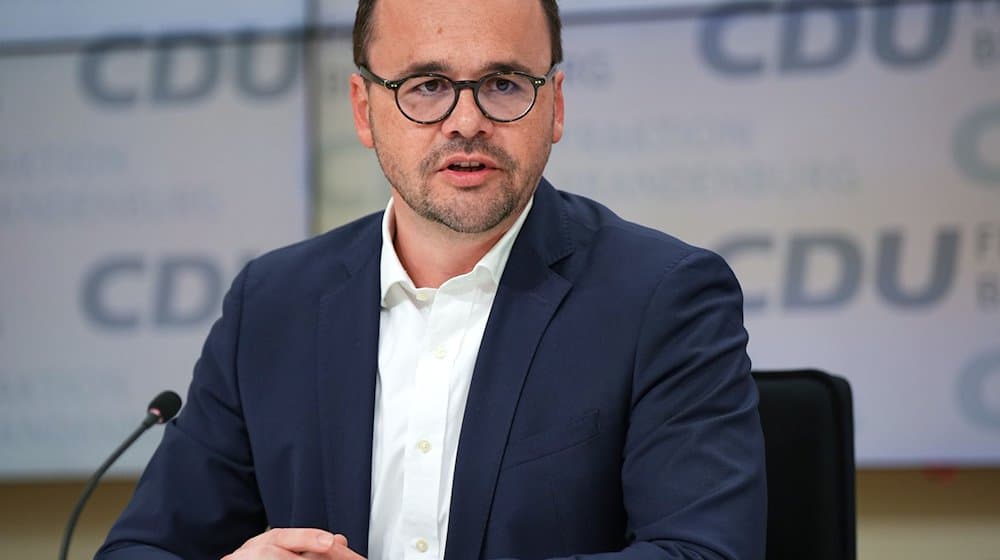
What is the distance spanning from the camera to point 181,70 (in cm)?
357

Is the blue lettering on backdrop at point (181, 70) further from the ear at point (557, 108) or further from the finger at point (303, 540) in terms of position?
the finger at point (303, 540)

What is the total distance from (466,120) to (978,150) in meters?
2.09

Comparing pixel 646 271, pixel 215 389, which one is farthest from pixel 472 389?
pixel 215 389

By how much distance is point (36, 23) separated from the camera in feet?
11.9

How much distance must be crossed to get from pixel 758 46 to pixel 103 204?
200cm

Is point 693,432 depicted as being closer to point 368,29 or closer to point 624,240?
point 624,240

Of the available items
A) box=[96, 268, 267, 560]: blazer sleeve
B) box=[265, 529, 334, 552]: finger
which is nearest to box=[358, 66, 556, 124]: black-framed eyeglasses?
box=[96, 268, 267, 560]: blazer sleeve

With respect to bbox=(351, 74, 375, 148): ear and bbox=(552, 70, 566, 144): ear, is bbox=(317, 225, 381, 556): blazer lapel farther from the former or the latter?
bbox=(552, 70, 566, 144): ear

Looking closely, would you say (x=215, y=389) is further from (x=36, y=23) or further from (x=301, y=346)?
(x=36, y=23)

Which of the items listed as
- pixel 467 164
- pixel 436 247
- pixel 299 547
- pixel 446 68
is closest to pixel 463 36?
pixel 446 68

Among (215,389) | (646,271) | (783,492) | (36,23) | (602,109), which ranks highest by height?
(36,23)

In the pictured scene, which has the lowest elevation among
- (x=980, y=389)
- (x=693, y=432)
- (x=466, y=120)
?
(x=980, y=389)

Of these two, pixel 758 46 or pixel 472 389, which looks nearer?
pixel 472 389

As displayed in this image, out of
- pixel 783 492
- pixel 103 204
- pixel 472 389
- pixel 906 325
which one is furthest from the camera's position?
pixel 103 204
